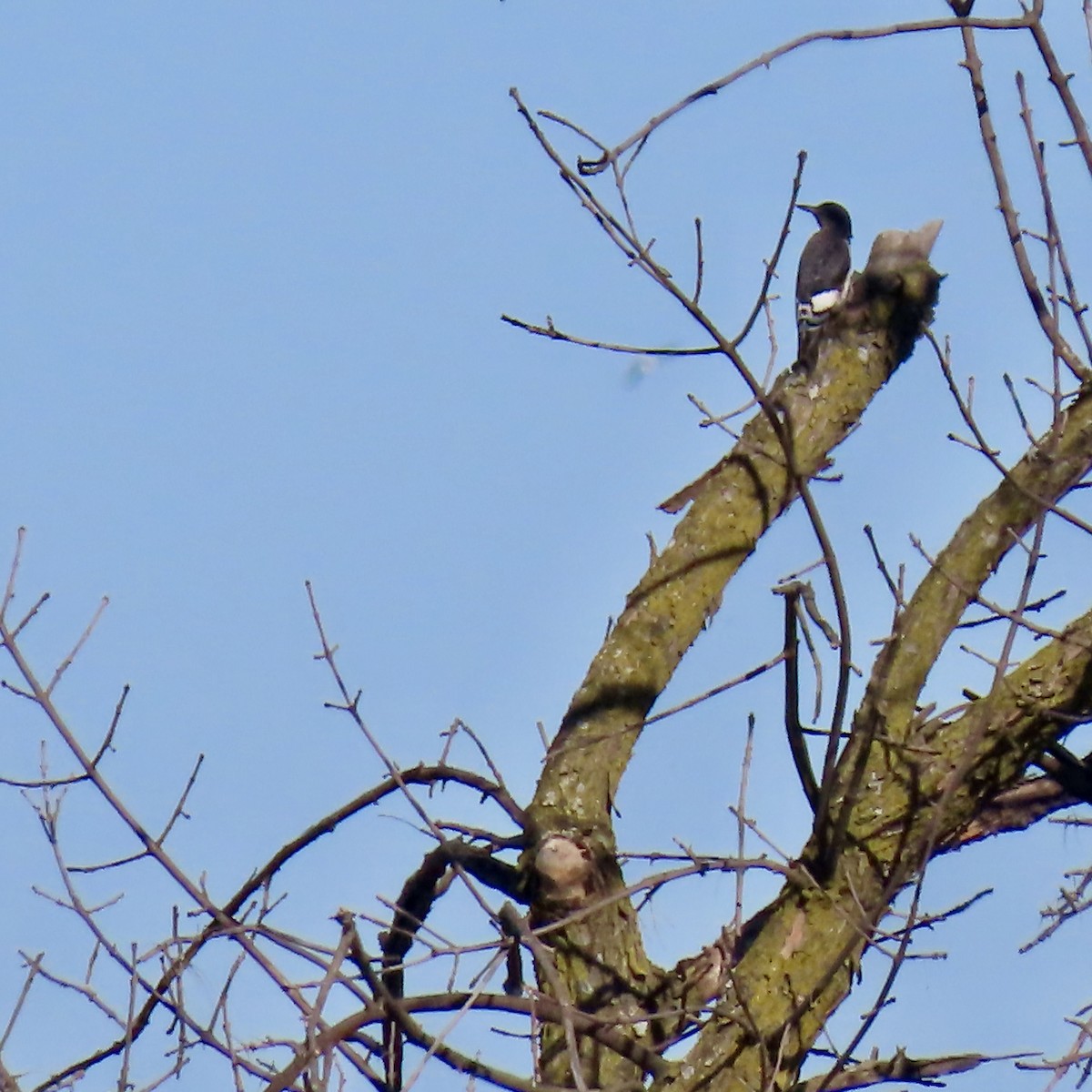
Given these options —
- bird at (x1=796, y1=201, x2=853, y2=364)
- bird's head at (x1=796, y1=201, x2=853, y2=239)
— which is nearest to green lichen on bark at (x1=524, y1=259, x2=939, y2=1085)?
bird at (x1=796, y1=201, x2=853, y2=364)

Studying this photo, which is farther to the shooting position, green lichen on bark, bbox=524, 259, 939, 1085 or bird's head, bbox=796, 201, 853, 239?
bird's head, bbox=796, 201, 853, 239

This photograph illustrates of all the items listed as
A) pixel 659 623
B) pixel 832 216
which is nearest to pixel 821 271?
pixel 832 216

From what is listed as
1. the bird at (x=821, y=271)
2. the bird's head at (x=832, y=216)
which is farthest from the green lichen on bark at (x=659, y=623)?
the bird's head at (x=832, y=216)

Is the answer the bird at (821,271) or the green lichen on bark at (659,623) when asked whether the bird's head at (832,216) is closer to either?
the bird at (821,271)

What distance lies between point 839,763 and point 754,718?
485mm

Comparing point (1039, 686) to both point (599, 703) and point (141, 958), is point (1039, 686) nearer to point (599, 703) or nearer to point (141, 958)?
point (599, 703)

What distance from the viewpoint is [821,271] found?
7156 mm

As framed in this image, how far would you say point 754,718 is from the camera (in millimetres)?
3102

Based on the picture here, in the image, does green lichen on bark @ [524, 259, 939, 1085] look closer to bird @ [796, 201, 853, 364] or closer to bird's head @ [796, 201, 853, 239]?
bird @ [796, 201, 853, 364]

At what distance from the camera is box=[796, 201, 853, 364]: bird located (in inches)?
212

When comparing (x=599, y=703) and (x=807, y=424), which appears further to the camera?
(x=807, y=424)

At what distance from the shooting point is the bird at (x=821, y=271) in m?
5.39

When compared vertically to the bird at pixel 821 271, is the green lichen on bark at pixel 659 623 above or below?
below

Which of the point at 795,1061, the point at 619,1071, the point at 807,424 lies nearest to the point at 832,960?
the point at 795,1061
